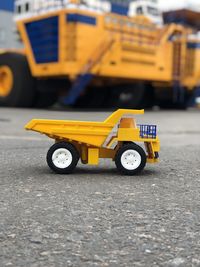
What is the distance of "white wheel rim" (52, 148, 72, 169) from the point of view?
252 centimetres

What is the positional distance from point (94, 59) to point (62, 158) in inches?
310

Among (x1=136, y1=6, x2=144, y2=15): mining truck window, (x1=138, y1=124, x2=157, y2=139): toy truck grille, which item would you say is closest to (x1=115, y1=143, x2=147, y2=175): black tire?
(x1=138, y1=124, x2=157, y2=139): toy truck grille

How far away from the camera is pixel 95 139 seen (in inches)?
98.5

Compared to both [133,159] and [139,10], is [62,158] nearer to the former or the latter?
[133,159]

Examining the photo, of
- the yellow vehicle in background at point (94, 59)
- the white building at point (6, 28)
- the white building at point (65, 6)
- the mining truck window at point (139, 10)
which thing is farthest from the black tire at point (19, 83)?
the white building at point (6, 28)

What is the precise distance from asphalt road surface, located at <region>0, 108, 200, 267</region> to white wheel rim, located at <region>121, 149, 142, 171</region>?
0.24 feet

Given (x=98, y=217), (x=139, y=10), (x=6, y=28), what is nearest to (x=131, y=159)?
(x=98, y=217)

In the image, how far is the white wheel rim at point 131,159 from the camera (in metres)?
2.53

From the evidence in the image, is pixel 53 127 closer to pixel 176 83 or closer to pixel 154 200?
pixel 154 200

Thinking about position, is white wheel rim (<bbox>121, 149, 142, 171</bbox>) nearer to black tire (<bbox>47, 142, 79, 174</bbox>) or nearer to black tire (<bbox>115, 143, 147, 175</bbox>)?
black tire (<bbox>115, 143, 147, 175</bbox>)

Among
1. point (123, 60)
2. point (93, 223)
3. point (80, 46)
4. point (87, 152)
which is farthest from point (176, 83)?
point (93, 223)

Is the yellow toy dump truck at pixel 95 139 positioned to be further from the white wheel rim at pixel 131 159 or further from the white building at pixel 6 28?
the white building at pixel 6 28

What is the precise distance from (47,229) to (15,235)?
122 mm

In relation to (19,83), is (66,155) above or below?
below
